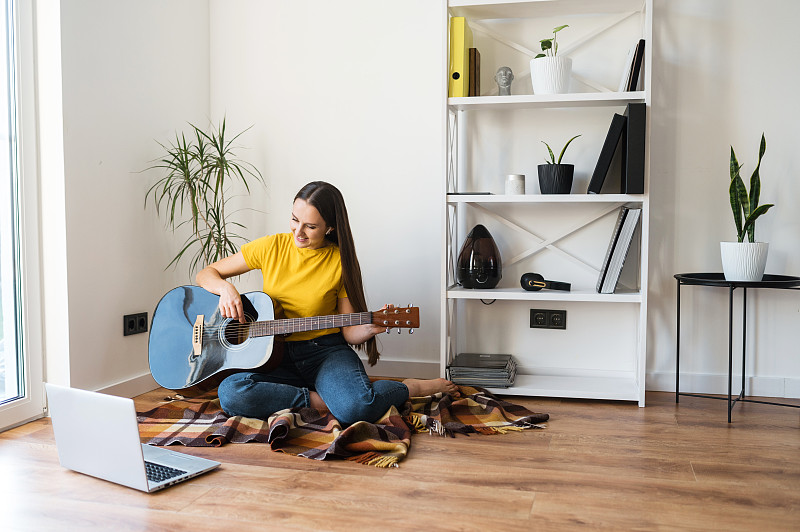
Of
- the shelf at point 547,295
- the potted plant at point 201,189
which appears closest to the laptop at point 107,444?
the potted plant at point 201,189

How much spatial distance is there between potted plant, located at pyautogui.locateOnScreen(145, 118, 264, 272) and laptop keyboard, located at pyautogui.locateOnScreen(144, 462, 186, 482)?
1073 millimetres

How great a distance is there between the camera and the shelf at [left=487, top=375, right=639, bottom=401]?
254cm

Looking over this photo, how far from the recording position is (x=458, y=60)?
2.60m

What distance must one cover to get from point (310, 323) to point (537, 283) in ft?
3.07

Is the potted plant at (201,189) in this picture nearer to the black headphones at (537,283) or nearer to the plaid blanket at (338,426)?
the plaid blanket at (338,426)

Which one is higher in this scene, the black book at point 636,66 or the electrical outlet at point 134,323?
the black book at point 636,66

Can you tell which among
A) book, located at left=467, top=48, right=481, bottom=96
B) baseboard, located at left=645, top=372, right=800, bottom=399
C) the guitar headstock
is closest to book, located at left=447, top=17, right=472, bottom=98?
book, located at left=467, top=48, right=481, bottom=96

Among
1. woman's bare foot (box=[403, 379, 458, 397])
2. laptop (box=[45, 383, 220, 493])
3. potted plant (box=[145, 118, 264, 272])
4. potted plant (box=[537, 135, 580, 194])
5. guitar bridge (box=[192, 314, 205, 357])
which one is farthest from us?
potted plant (box=[145, 118, 264, 272])

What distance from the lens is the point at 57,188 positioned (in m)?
2.34

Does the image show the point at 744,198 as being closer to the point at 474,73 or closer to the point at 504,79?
the point at 504,79

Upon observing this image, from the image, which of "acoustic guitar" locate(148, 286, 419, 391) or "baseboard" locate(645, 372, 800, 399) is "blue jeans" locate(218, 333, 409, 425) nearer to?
"acoustic guitar" locate(148, 286, 419, 391)

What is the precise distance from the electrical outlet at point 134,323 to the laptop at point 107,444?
899 millimetres

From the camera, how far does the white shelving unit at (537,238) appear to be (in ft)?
8.68

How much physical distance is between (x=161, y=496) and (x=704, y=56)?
2474mm
